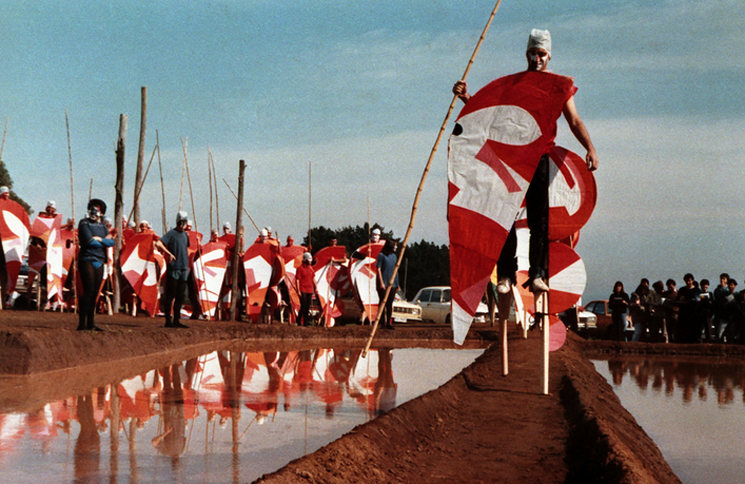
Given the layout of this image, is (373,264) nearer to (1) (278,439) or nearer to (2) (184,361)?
(2) (184,361)

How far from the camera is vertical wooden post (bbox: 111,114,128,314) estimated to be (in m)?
17.6

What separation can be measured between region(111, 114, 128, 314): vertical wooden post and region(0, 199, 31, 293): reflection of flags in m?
1.86

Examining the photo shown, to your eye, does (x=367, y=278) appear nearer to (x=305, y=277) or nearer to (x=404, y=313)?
(x=305, y=277)

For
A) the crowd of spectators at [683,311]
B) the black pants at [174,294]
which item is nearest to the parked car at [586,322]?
the crowd of spectators at [683,311]

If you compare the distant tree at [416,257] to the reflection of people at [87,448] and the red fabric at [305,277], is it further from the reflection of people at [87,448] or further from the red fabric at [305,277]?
the reflection of people at [87,448]

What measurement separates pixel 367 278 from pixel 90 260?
926cm

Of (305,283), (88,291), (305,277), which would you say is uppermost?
(305,277)

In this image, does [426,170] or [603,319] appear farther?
[603,319]

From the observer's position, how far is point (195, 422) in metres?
5.73

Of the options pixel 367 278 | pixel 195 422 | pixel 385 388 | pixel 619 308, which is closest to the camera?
pixel 195 422

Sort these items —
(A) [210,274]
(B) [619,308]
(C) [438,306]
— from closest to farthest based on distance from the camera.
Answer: (A) [210,274] → (B) [619,308] → (C) [438,306]

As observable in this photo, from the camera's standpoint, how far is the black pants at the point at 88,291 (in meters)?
11.1

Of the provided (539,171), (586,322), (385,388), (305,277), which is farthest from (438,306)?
(539,171)

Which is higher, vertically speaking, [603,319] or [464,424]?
[603,319]
